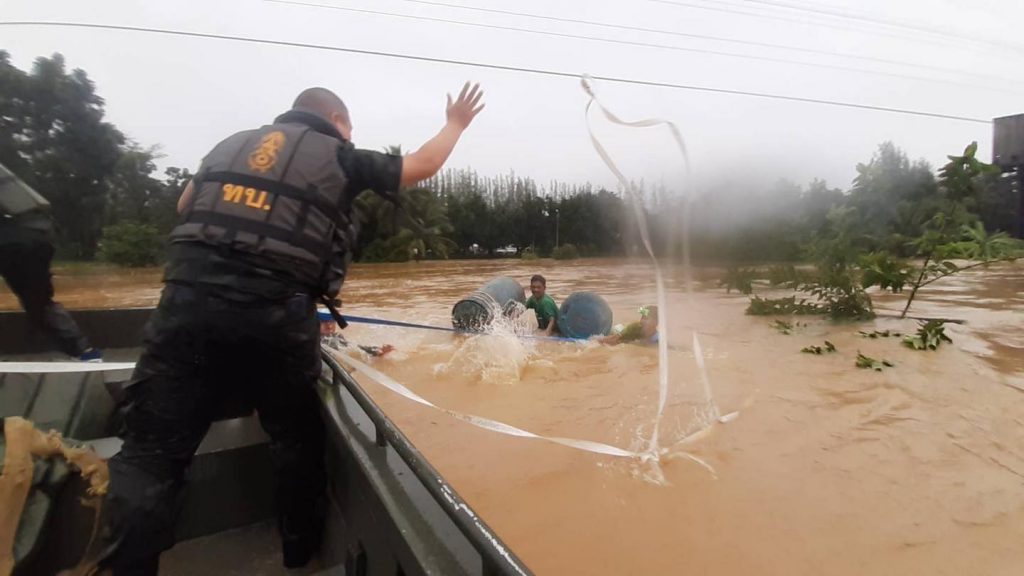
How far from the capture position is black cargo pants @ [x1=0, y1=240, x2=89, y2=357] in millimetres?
3068

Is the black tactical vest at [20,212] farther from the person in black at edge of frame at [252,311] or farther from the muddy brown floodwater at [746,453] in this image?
the muddy brown floodwater at [746,453]

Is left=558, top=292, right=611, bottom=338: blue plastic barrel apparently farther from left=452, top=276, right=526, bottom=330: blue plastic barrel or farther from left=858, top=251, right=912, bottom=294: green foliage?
left=858, top=251, right=912, bottom=294: green foliage

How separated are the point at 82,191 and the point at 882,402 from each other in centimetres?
2155

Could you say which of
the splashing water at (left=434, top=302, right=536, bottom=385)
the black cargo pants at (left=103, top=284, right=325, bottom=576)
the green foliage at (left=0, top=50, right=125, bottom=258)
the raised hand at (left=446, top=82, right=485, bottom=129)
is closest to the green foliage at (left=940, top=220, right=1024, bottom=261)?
the splashing water at (left=434, top=302, right=536, bottom=385)

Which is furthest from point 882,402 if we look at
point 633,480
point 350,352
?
point 350,352

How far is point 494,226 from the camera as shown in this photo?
19.0 meters

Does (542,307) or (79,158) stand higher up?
(79,158)

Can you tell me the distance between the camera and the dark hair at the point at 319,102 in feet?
7.13

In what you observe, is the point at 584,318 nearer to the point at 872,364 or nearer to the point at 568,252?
the point at 872,364

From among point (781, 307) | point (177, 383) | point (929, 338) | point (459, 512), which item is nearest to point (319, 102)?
point (177, 383)

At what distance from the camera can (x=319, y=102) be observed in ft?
7.18

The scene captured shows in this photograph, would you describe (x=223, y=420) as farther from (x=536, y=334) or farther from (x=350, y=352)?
(x=536, y=334)

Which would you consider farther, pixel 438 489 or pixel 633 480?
pixel 633 480

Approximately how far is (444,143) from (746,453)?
2380mm
